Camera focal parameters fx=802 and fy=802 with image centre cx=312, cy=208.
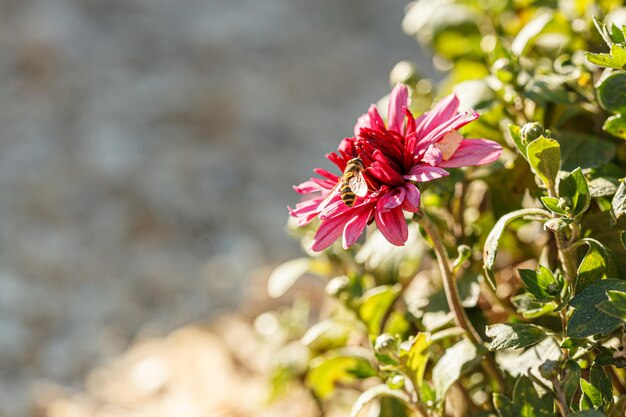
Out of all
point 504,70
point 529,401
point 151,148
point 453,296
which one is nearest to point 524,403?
point 529,401

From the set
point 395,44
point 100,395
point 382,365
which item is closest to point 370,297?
point 382,365

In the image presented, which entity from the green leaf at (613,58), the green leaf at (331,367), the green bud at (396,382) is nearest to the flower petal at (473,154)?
the green leaf at (613,58)

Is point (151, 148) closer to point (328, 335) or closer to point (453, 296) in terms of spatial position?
point (328, 335)

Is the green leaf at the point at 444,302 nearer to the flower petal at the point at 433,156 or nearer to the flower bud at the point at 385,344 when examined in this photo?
the flower bud at the point at 385,344

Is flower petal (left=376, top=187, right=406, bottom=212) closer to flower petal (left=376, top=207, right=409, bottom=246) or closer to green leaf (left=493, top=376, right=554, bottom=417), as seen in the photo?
flower petal (left=376, top=207, right=409, bottom=246)

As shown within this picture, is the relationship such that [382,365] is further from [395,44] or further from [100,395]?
[395,44]

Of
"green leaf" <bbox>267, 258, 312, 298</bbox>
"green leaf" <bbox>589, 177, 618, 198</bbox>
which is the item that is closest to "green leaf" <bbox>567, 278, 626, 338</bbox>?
"green leaf" <bbox>589, 177, 618, 198</bbox>

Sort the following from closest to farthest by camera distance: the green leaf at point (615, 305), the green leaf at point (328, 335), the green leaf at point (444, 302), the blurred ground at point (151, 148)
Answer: the green leaf at point (615, 305) < the green leaf at point (444, 302) < the green leaf at point (328, 335) < the blurred ground at point (151, 148)

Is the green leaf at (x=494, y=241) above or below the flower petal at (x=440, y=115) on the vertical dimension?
below
